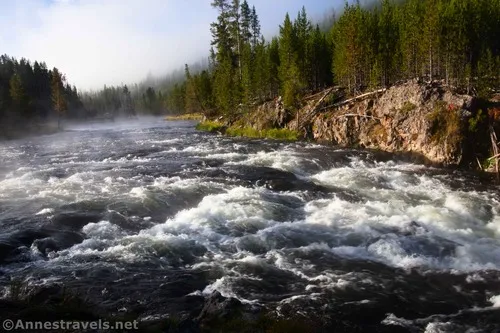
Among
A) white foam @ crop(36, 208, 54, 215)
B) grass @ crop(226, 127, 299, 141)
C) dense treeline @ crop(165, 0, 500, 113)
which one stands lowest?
white foam @ crop(36, 208, 54, 215)

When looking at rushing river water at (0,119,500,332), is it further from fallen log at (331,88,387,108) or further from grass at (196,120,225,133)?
grass at (196,120,225,133)

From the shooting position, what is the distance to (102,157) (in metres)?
43.0

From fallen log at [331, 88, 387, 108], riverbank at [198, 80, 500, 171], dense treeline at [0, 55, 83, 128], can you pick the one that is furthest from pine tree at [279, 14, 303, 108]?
dense treeline at [0, 55, 83, 128]

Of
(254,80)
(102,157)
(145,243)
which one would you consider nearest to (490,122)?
(145,243)

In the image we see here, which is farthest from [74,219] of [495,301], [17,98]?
[17,98]

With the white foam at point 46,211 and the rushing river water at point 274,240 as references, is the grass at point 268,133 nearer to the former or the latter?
the rushing river water at point 274,240

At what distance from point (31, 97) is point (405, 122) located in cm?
12703

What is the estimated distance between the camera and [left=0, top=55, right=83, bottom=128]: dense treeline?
95500 mm

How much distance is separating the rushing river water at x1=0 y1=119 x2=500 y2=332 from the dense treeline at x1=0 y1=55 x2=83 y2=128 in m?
74.8

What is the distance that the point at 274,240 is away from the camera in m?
17.9

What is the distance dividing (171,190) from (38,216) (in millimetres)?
8145

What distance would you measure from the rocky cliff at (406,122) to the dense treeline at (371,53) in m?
4.02

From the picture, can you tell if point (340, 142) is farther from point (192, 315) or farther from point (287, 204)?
point (192, 315)

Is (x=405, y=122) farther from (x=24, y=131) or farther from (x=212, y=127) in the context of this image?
(x=24, y=131)
